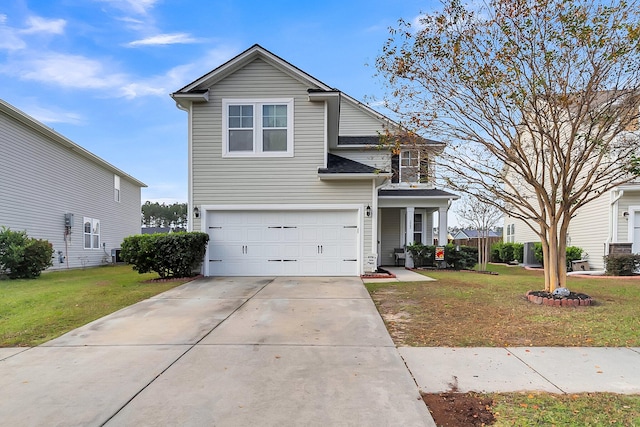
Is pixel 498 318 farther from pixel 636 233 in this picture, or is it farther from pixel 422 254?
pixel 636 233

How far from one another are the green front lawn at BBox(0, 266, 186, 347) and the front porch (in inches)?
361

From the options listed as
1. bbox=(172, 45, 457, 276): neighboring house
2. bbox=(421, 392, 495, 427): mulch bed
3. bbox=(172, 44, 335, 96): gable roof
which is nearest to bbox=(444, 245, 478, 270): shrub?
bbox=(172, 45, 457, 276): neighboring house

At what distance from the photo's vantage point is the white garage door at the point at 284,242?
12133 mm

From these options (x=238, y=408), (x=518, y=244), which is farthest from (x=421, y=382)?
(x=518, y=244)

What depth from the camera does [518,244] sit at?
21625 millimetres

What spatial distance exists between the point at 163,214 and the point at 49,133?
5702cm

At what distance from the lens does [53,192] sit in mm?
16453

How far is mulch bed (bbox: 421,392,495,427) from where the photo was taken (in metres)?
3.05

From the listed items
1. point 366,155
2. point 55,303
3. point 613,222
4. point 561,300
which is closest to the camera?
point 561,300

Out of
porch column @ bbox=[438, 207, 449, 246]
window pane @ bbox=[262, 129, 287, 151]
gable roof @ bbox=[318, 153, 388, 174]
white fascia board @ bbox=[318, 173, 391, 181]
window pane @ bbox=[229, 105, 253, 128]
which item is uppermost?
window pane @ bbox=[229, 105, 253, 128]

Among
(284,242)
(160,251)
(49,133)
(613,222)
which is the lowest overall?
(160,251)

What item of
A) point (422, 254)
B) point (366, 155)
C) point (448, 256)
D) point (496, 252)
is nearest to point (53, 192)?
point (366, 155)

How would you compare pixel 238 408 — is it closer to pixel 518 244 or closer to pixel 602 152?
pixel 602 152

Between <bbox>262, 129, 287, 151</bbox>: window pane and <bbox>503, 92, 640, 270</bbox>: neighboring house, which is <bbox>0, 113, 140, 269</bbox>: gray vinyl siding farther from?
<bbox>503, 92, 640, 270</bbox>: neighboring house
